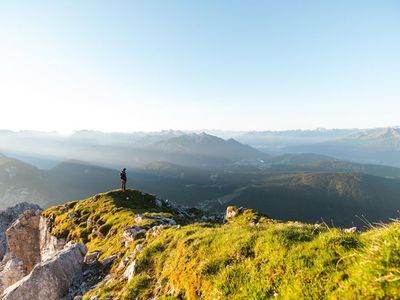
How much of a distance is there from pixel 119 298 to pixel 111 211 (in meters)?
28.6

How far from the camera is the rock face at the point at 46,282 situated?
2017cm

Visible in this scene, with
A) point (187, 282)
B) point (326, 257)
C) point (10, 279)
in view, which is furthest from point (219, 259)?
point (10, 279)

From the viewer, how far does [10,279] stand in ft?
142

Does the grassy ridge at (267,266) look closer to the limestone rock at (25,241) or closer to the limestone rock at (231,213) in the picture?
the limestone rock at (231,213)

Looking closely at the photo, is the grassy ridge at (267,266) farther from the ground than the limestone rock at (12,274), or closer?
farther from the ground

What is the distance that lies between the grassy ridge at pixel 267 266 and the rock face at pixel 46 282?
3.77m

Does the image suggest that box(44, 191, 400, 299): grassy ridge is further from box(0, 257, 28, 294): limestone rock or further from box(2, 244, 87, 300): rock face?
box(0, 257, 28, 294): limestone rock

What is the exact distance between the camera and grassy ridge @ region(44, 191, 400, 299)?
22.1 feet

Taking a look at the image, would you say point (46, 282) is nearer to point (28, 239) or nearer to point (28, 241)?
point (28, 241)

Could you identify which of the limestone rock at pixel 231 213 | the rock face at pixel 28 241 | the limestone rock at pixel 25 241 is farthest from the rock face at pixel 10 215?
the limestone rock at pixel 231 213

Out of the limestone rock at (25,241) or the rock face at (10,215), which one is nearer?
the limestone rock at (25,241)

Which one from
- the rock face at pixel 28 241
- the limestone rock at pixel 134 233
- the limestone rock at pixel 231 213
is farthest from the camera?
the limestone rock at pixel 231 213

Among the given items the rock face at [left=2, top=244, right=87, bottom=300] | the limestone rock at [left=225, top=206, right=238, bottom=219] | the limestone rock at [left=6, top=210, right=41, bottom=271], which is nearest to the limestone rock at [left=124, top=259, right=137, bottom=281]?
the rock face at [left=2, top=244, right=87, bottom=300]

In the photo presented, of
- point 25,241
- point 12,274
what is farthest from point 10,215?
point 12,274
